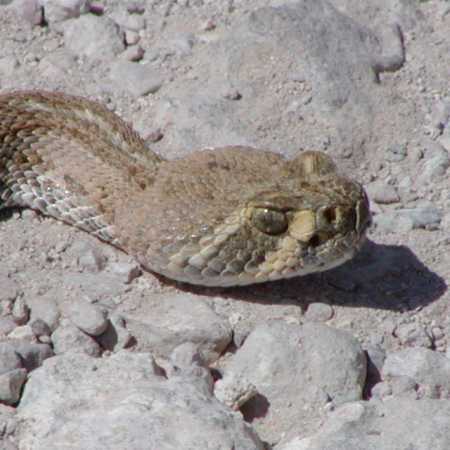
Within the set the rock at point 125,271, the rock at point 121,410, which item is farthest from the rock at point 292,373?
the rock at point 125,271

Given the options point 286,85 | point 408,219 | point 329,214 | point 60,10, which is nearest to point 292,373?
point 329,214

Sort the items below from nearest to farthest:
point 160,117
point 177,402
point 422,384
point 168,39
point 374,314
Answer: point 177,402
point 422,384
point 374,314
point 160,117
point 168,39

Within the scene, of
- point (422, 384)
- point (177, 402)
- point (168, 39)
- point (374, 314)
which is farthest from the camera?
point (168, 39)

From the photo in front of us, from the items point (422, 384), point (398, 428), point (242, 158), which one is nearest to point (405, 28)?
point (242, 158)

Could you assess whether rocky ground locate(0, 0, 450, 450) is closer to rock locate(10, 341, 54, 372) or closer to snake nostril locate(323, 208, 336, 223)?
rock locate(10, 341, 54, 372)

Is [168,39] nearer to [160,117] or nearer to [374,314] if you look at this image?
[160,117]

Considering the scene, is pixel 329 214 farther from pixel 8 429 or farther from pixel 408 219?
pixel 8 429

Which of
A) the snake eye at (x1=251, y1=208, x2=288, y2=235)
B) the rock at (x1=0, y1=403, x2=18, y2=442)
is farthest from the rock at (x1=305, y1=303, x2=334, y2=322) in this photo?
the rock at (x1=0, y1=403, x2=18, y2=442)
